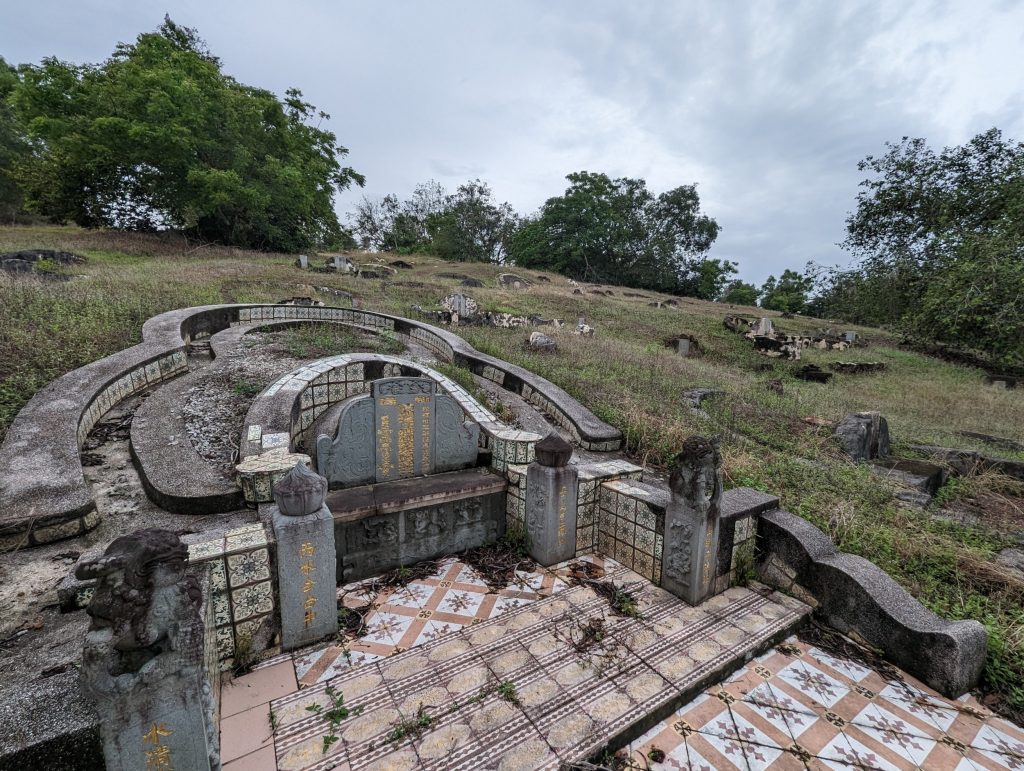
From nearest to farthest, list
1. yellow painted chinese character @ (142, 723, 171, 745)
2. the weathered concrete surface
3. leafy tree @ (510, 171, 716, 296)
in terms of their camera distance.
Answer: yellow painted chinese character @ (142, 723, 171, 745) < the weathered concrete surface < leafy tree @ (510, 171, 716, 296)

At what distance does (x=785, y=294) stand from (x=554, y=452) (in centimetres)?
4761

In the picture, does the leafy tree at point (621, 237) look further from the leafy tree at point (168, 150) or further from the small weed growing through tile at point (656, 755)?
the small weed growing through tile at point (656, 755)

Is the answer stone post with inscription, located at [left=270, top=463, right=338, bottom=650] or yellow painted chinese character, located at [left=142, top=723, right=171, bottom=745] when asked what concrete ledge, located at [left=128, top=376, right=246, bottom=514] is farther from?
yellow painted chinese character, located at [left=142, top=723, right=171, bottom=745]

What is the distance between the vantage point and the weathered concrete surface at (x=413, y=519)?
11.8ft

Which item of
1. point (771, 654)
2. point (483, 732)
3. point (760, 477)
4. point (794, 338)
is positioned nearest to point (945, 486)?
point (760, 477)

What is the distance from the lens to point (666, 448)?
5.68 m

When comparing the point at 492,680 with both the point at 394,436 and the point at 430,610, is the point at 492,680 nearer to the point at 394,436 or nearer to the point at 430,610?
the point at 430,610

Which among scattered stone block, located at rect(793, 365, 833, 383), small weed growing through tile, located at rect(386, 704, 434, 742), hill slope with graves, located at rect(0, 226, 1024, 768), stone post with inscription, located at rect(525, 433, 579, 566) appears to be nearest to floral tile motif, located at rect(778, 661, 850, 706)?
hill slope with graves, located at rect(0, 226, 1024, 768)

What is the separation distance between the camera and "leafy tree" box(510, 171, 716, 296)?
36812mm

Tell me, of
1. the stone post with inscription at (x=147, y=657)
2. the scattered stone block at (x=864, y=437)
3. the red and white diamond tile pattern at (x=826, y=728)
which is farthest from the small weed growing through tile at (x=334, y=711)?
the scattered stone block at (x=864, y=437)

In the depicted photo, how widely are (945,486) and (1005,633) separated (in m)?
3.52

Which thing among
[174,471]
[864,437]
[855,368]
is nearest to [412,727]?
[174,471]

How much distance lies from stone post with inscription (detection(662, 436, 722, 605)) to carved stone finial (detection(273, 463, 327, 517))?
2.65m

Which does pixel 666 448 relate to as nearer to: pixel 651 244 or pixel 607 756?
pixel 607 756
